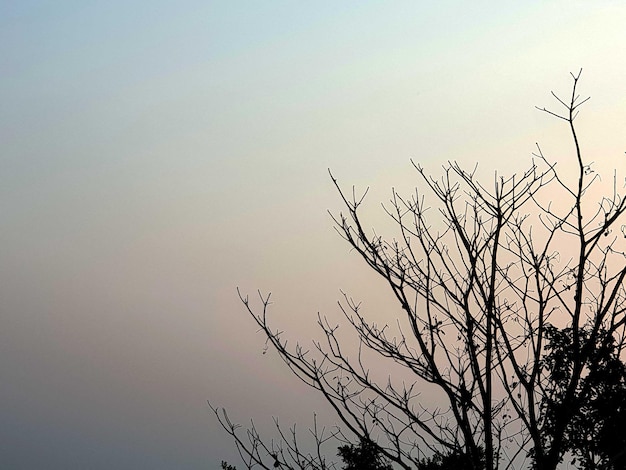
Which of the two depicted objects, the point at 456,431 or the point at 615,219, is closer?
the point at 615,219

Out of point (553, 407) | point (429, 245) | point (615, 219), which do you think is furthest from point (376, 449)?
point (615, 219)

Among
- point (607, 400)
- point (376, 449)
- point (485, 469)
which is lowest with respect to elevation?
point (485, 469)

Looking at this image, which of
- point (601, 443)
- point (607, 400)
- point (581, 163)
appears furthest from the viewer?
point (607, 400)

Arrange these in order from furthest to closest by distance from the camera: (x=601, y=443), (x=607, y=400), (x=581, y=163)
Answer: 1. (x=607, y=400)
2. (x=601, y=443)
3. (x=581, y=163)

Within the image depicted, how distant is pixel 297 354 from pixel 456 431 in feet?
3.53

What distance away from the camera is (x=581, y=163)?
4465mm

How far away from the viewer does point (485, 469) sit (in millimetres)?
4195

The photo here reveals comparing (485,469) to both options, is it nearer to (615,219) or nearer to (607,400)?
(615,219)

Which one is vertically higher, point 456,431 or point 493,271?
point 493,271

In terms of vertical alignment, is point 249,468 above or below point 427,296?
below

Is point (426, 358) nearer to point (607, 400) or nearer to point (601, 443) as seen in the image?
point (601, 443)

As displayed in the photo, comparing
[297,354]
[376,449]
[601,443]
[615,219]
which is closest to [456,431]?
[376,449]

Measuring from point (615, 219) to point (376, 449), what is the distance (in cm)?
181

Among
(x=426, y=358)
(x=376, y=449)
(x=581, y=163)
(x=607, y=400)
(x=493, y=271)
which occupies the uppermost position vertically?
(x=607, y=400)
